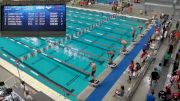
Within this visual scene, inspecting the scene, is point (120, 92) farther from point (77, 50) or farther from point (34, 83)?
point (77, 50)

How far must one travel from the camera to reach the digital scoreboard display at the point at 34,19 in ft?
24.2

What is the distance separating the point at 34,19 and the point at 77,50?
784 centimetres

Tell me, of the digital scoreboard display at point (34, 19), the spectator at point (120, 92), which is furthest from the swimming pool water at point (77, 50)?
the digital scoreboard display at point (34, 19)

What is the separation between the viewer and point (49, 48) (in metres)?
15.4

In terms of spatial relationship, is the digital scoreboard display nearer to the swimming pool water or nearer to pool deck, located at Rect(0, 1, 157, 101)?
pool deck, located at Rect(0, 1, 157, 101)

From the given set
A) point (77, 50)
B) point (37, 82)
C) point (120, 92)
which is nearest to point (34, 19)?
point (120, 92)

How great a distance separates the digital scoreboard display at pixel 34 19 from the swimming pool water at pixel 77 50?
4.23 meters

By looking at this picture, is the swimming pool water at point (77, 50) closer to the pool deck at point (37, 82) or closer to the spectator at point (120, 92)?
the pool deck at point (37, 82)

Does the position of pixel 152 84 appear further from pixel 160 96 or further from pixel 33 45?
pixel 33 45

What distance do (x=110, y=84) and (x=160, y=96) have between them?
102 inches

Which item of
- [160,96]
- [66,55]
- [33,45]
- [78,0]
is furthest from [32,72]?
[78,0]

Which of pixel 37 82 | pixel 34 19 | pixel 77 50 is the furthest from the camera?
pixel 77 50

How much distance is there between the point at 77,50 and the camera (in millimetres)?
15211

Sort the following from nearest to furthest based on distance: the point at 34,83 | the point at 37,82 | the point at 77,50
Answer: the point at 34,83, the point at 37,82, the point at 77,50
